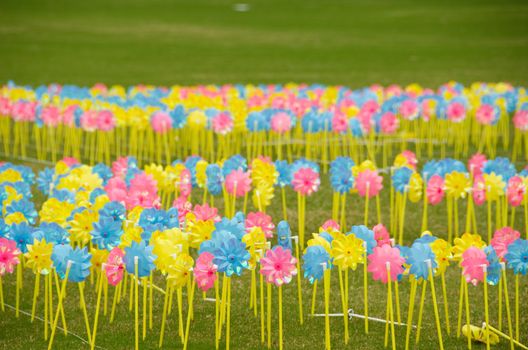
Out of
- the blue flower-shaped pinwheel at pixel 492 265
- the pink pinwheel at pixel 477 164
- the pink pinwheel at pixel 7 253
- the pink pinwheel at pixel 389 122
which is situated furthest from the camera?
the pink pinwheel at pixel 389 122

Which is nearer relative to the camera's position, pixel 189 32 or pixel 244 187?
pixel 244 187

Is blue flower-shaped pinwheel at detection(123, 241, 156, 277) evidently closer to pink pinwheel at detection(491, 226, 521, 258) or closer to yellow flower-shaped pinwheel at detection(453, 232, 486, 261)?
yellow flower-shaped pinwheel at detection(453, 232, 486, 261)

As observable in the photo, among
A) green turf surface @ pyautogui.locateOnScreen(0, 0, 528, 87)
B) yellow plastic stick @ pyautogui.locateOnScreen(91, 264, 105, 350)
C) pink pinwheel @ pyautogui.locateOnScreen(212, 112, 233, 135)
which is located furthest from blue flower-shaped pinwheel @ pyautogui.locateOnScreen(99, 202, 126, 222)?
green turf surface @ pyautogui.locateOnScreen(0, 0, 528, 87)

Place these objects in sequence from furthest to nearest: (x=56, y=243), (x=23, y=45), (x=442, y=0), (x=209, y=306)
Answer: (x=442, y=0) → (x=23, y=45) → (x=209, y=306) → (x=56, y=243)

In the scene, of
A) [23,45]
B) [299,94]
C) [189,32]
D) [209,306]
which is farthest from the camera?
[189,32]

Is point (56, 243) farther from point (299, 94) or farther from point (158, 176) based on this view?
point (299, 94)

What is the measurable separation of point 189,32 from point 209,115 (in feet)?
71.8

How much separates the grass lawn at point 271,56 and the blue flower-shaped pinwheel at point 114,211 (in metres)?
0.74

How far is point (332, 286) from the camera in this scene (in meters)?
8.34

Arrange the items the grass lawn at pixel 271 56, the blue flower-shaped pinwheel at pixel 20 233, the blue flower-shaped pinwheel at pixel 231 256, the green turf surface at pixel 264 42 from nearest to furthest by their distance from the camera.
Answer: the blue flower-shaped pinwheel at pixel 231 256 → the blue flower-shaped pinwheel at pixel 20 233 → the grass lawn at pixel 271 56 → the green turf surface at pixel 264 42

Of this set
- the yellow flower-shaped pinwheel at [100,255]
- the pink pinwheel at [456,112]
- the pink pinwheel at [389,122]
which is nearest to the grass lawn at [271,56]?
the yellow flower-shaped pinwheel at [100,255]

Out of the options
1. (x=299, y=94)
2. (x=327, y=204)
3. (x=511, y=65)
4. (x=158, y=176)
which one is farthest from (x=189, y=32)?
(x=158, y=176)

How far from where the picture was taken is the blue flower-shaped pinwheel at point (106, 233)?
22.5 ft

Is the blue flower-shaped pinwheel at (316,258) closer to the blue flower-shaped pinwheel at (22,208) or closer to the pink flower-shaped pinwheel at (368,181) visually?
the blue flower-shaped pinwheel at (22,208)
